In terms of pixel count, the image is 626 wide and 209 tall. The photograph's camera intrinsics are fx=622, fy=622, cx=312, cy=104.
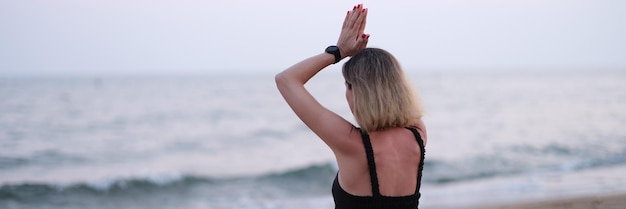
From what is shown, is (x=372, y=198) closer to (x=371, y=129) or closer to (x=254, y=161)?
(x=371, y=129)

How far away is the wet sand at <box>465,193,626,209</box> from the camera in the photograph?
7551mm

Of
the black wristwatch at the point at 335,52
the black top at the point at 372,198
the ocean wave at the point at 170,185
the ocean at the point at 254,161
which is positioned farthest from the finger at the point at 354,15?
the ocean wave at the point at 170,185

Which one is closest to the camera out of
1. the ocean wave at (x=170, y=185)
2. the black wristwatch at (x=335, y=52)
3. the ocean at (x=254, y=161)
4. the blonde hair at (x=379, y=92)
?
the blonde hair at (x=379, y=92)

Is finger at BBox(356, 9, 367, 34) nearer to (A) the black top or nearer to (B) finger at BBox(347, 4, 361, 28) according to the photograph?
(B) finger at BBox(347, 4, 361, 28)

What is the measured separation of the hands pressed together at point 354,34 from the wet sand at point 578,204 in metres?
6.26

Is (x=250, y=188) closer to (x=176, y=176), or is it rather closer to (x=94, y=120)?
(x=176, y=176)

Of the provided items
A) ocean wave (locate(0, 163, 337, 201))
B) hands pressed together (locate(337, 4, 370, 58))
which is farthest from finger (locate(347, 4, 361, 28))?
ocean wave (locate(0, 163, 337, 201))

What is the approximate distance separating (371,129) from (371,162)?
106 millimetres

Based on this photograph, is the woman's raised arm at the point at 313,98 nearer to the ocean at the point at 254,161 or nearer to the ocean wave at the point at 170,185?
the ocean at the point at 254,161

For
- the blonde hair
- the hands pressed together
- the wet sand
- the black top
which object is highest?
the hands pressed together

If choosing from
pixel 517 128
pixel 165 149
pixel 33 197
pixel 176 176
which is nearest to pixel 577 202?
pixel 176 176

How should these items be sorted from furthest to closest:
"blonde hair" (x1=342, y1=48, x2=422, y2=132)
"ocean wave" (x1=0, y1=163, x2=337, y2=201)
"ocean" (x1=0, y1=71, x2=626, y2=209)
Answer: "ocean wave" (x1=0, y1=163, x2=337, y2=201) < "ocean" (x1=0, y1=71, x2=626, y2=209) < "blonde hair" (x1=342, y1=48, x2=422, y2=132)

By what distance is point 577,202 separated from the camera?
798 centimetres

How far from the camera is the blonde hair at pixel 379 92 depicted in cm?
193
